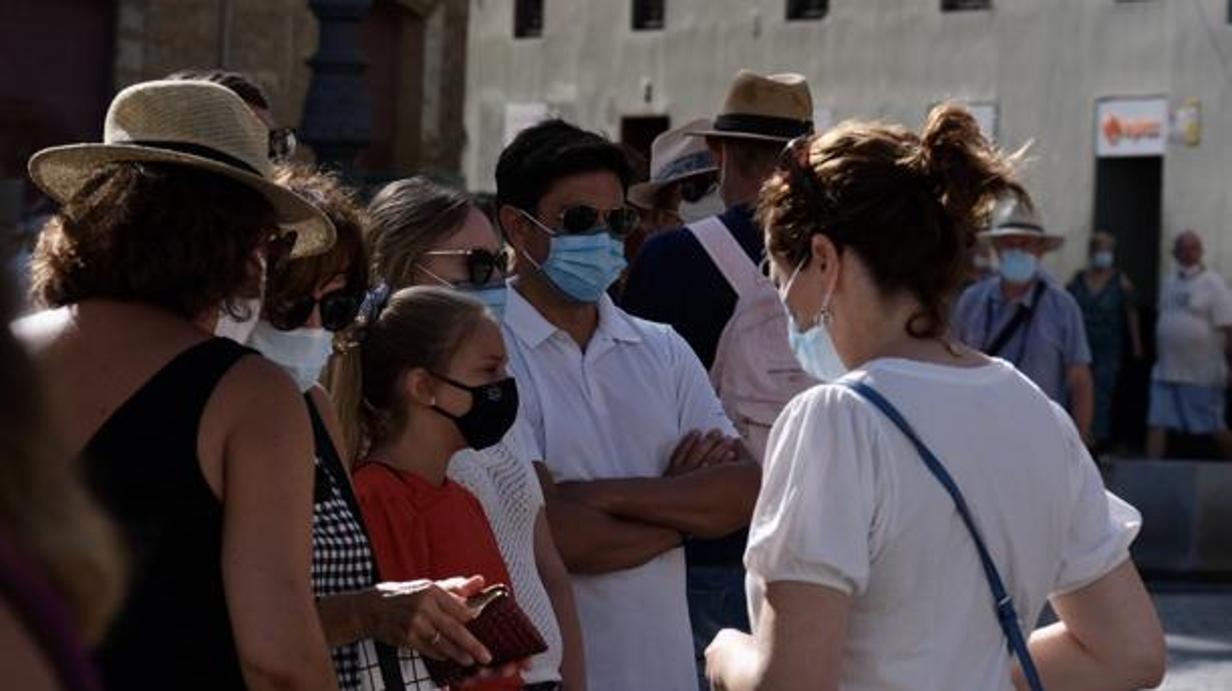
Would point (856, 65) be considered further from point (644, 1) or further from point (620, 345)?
point (620, 345)

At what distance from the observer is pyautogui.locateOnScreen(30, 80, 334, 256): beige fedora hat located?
13.3 ft

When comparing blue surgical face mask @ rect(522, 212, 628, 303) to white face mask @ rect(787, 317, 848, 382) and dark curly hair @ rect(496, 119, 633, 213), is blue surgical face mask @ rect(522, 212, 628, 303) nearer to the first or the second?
dark curly hair @ rect(496, 119, 633, 213)

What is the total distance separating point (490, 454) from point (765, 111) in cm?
232

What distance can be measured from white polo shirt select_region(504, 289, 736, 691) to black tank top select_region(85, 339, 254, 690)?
1689 millimetres

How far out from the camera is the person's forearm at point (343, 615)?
4387 mm

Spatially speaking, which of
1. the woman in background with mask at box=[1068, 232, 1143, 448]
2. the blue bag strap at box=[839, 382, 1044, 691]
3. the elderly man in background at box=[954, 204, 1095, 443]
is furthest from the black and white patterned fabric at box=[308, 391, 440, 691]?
the woman in background with mask at box=[1068, 232, 1143, 448]

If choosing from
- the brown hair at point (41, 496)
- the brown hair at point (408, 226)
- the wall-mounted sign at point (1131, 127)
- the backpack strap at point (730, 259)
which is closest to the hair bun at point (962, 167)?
the brown hair at point (408, 226)

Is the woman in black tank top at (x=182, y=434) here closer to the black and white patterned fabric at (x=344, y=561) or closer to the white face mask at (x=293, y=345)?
the black and white patterned fabric at (x=344, y=561)

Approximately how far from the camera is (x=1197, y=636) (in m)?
13.8

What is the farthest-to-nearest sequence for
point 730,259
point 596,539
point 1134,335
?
point 1134,335 → point 730,259 → point 596,539

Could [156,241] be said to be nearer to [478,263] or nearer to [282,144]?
[478,263]

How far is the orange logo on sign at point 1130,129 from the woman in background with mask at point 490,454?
99.2 feet

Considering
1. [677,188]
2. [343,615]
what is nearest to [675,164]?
[677,188]

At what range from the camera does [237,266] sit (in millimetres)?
3938
